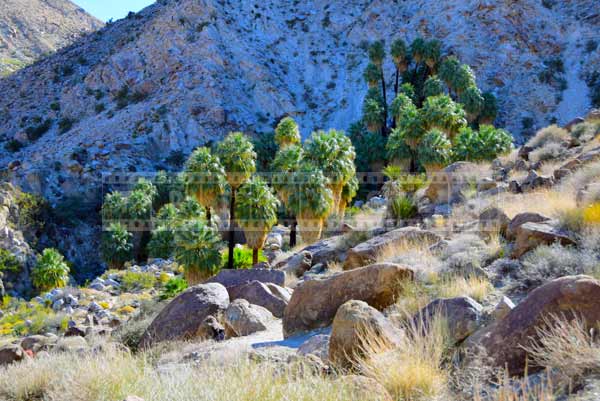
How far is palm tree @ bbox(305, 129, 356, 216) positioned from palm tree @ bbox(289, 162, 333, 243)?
1.36 m

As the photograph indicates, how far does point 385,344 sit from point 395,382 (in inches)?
38.2

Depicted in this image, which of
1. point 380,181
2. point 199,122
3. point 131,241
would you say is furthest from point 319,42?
point 131,241

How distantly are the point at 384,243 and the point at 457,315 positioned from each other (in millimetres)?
7029

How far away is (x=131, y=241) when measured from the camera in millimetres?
45344

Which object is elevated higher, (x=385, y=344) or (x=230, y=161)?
(x=230, y=161)

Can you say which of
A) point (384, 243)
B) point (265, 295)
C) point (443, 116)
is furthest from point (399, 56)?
point (265, 295)

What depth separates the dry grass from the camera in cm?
508

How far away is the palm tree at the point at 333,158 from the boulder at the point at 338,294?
2405cm

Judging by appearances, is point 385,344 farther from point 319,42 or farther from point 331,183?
point 319,42

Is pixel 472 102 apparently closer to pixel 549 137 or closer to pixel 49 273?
pixel 549 137

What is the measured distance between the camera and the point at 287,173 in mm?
34000

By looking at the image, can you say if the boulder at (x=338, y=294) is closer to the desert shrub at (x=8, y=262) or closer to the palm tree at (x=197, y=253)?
the palm tree at (x=197, y=253)

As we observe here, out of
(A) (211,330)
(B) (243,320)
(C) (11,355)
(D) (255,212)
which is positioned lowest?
(C) (11,355)

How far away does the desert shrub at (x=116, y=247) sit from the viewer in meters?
43.7
